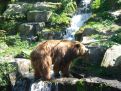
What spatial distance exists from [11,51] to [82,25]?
4.36 metres

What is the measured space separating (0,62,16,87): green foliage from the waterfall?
485 centimetres

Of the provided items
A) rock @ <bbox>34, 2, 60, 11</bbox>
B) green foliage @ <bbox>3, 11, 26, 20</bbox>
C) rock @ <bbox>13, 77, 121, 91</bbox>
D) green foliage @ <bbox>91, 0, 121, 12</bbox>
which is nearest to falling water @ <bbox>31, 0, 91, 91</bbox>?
green foliage @ <bbox>91, 0, 121, 12</bbox>

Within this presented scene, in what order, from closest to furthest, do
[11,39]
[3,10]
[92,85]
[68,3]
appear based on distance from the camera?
1. [92,85]
2. [11,39]
3. [68,3]
4. [3,10]

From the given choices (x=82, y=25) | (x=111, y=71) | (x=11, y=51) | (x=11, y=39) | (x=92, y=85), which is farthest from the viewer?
(x=82, y=25)

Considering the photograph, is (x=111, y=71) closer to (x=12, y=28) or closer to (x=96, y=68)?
(x=96, y=68)

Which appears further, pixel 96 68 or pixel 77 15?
pixel 77 15

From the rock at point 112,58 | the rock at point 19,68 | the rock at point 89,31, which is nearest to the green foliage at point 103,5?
the rock at point 89,31

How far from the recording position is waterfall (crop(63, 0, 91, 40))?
18906mm

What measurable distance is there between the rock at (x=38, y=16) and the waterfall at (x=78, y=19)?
1257 millimetres

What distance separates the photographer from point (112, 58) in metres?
13.7

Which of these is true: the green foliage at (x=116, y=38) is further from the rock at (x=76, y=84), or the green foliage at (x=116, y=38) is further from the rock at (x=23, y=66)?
the rock at (x=76, y=84)

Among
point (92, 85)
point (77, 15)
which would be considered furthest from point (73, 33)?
point (92, 85)

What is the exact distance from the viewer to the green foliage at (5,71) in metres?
13.9

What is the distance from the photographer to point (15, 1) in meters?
22.9
